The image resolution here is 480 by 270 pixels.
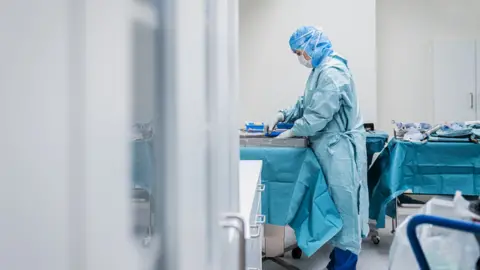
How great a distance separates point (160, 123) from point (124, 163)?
0.09 metres

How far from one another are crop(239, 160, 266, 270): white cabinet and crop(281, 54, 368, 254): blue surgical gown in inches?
18.7

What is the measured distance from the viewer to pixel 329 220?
6.90 ft

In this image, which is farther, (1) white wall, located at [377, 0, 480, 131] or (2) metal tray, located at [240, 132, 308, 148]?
(1) white wall, located at [377, 0, 480, 131]

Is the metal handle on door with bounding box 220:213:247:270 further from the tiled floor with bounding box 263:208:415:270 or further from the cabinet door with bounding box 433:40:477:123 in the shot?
the cabinet door with bounding box 433:40:477:123

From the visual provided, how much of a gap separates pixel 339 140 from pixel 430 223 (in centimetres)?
115

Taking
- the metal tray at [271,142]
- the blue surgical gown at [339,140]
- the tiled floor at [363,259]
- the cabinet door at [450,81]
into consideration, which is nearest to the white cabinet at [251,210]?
the metal tray at [271,142]

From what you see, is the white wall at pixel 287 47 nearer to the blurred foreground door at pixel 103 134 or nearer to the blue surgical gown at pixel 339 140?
the blue surgical gown at pixel 339 140

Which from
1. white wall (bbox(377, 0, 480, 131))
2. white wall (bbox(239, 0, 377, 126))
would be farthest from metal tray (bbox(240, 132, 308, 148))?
white wall (bbox(377, 0, 480, 131))

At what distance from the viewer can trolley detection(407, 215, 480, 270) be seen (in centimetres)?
99

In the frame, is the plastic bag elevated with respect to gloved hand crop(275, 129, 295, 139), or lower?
lower

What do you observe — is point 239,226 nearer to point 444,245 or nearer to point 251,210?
point 251,210

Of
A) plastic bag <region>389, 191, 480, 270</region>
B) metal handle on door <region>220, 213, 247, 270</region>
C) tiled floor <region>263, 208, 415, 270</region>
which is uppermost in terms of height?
metal handle on door <region>220, 213, 247, 270</region>

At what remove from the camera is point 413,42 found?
4168mm

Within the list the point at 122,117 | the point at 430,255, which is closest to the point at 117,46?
the point at 122,117
